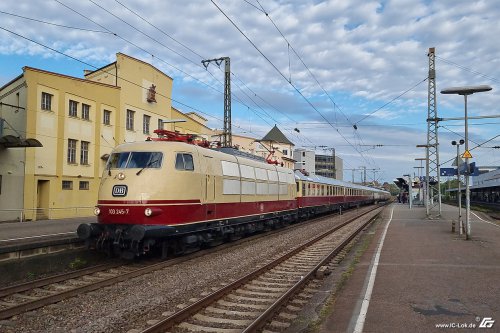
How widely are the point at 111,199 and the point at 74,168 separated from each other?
746 inches

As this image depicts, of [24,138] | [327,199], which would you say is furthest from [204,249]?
[327,199]

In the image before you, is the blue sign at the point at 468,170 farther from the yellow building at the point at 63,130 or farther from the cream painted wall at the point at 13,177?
the cream painted wall at the point at 13,177

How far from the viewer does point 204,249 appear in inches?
567

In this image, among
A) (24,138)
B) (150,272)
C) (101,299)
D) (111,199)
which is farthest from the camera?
(24,138)

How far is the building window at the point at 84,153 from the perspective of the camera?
29.6 metres

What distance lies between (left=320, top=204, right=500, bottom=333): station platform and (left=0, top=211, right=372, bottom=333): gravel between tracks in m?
2.87

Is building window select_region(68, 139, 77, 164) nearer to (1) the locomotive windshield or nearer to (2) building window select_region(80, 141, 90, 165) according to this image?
(2) building window select_region(80, 141, 90, 165)

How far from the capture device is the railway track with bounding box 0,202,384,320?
7.66 metres

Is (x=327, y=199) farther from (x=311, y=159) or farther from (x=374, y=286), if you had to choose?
(x=311, y=159)

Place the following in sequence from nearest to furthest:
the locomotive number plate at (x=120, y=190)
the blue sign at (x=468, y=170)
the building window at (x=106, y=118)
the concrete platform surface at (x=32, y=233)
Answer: the locomotive number plate at (x=120, y=190) < the concrete platform surface at (x=32, y=233) < the blue sign at (x=468, y=170) < the building window at (x=106, y=118)

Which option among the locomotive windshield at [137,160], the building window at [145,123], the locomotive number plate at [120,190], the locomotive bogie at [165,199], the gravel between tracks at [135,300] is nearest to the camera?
the gravel between tracks at [135,300]

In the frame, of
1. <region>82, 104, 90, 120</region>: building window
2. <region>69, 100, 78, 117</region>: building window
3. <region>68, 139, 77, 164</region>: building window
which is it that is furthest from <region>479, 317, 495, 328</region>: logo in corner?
<region>82, 104, 90, 120</region>: building window

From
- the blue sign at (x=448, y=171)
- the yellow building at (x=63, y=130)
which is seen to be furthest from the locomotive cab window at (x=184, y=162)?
the blue sign at (x=448, y=171)

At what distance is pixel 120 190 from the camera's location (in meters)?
11.4
